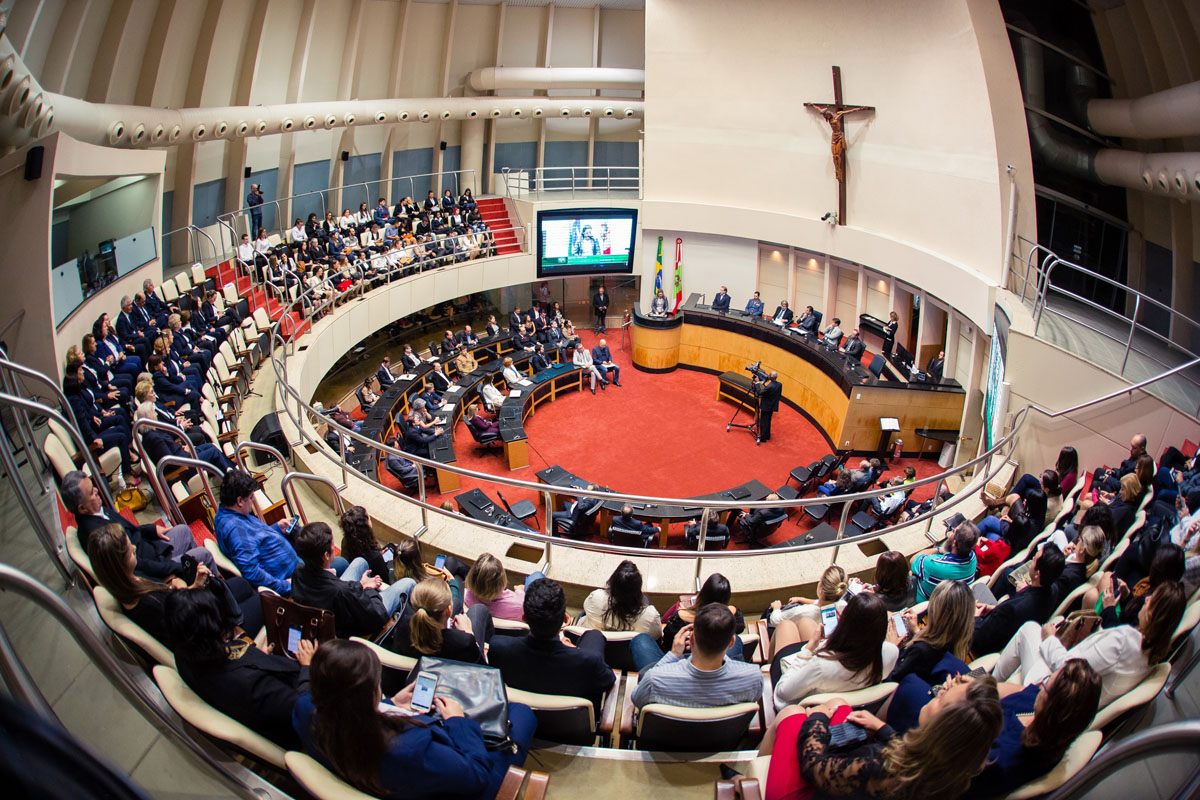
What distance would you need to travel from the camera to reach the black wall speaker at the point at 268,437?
8.39m

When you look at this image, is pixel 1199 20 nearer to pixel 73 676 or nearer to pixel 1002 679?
pixel 1002 679

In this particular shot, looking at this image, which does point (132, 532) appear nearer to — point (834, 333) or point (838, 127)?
point (834, 333)

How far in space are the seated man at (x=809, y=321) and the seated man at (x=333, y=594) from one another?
44.6 feet

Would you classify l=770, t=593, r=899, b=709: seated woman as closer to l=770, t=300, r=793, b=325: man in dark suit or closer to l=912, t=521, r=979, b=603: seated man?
l=912, t=521, r=979, b=603: seated man

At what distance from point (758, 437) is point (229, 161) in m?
12.7

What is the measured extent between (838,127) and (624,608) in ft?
44.5

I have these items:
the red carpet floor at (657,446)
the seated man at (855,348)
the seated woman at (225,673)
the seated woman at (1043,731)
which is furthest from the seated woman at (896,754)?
the seated man at (855,348)

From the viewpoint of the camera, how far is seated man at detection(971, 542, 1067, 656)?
13.9 ft

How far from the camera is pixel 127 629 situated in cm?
314

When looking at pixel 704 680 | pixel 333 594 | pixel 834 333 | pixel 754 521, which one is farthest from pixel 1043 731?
pixel 834 333

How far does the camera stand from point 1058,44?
43.4ft

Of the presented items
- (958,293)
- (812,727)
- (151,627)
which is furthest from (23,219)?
(958,293)

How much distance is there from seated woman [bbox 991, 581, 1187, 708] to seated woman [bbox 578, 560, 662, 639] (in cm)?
197

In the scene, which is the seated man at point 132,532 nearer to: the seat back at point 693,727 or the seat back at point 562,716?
the seat back at point 562,716
